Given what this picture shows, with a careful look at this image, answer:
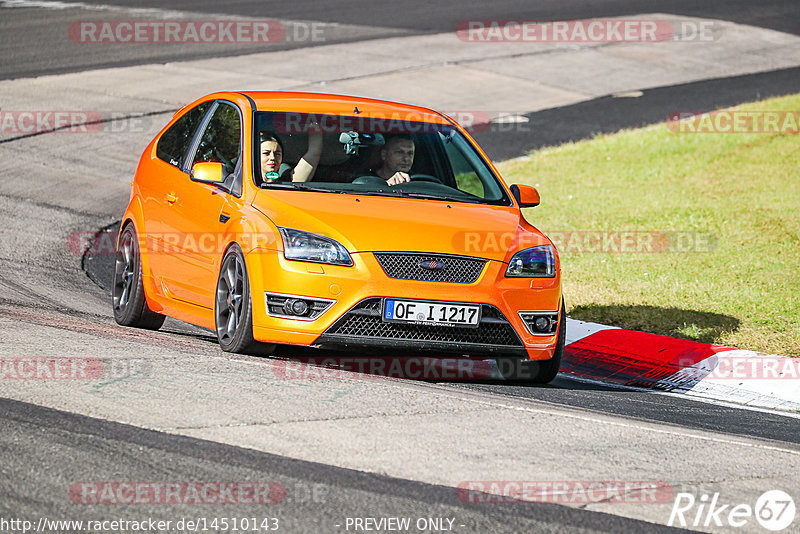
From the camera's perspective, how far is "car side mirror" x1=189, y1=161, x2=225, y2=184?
7.79 m

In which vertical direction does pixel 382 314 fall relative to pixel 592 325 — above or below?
above

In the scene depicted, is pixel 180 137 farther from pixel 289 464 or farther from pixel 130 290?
pixel 289 464

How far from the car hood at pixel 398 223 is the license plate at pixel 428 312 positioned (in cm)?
32

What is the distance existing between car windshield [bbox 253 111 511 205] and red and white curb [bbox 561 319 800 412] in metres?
1.69

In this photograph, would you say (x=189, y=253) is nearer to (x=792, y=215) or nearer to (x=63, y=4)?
(x=792, y=215)

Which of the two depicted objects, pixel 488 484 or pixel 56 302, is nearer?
pixel 488 484

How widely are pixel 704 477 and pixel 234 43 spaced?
69.4 ft

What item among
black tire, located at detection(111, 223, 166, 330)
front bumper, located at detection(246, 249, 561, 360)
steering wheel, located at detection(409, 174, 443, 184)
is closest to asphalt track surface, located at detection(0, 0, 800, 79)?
black tire, located at detection(111, 223, 166, 330)

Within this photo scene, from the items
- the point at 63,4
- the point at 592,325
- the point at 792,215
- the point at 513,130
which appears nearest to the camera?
the point at 592,325

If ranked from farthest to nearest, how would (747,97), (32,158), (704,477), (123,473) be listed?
(747,97), (32,158), (704,477), (123,473)

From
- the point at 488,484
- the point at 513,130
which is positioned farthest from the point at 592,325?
the point at 513,130

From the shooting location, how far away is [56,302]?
9.36 metres
